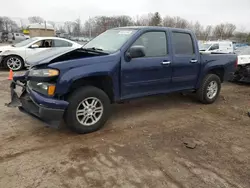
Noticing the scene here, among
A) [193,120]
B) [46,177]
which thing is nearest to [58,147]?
[46,177]

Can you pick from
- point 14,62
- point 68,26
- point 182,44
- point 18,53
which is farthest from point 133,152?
point 68,26

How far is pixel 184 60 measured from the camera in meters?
5.04

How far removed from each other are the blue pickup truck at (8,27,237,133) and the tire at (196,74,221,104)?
392 mm

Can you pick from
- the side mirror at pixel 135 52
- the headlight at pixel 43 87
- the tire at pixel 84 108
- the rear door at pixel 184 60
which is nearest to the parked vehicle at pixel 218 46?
the rear door at pixel 184 60

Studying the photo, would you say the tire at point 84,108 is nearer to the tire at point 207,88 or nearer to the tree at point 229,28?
the tire at point 207,88

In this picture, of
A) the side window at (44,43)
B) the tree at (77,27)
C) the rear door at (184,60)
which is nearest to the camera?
the rear door at (184,60)

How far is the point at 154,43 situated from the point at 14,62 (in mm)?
7150

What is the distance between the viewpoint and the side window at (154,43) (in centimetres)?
445

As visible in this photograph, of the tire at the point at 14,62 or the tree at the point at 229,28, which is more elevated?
the tree at the point at 229,28

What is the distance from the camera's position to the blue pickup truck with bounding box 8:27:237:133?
140 inches

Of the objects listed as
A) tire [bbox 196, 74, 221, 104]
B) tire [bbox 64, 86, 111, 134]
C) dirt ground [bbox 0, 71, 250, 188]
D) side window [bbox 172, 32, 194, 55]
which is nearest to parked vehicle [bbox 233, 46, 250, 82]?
tire [bbox 196, 74, 221, 104]

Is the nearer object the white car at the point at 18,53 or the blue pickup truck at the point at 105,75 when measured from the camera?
the blue pickup truck at the point at 105,75

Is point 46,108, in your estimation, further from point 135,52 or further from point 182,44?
point 182,44

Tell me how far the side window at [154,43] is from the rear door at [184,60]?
0.86 feet
